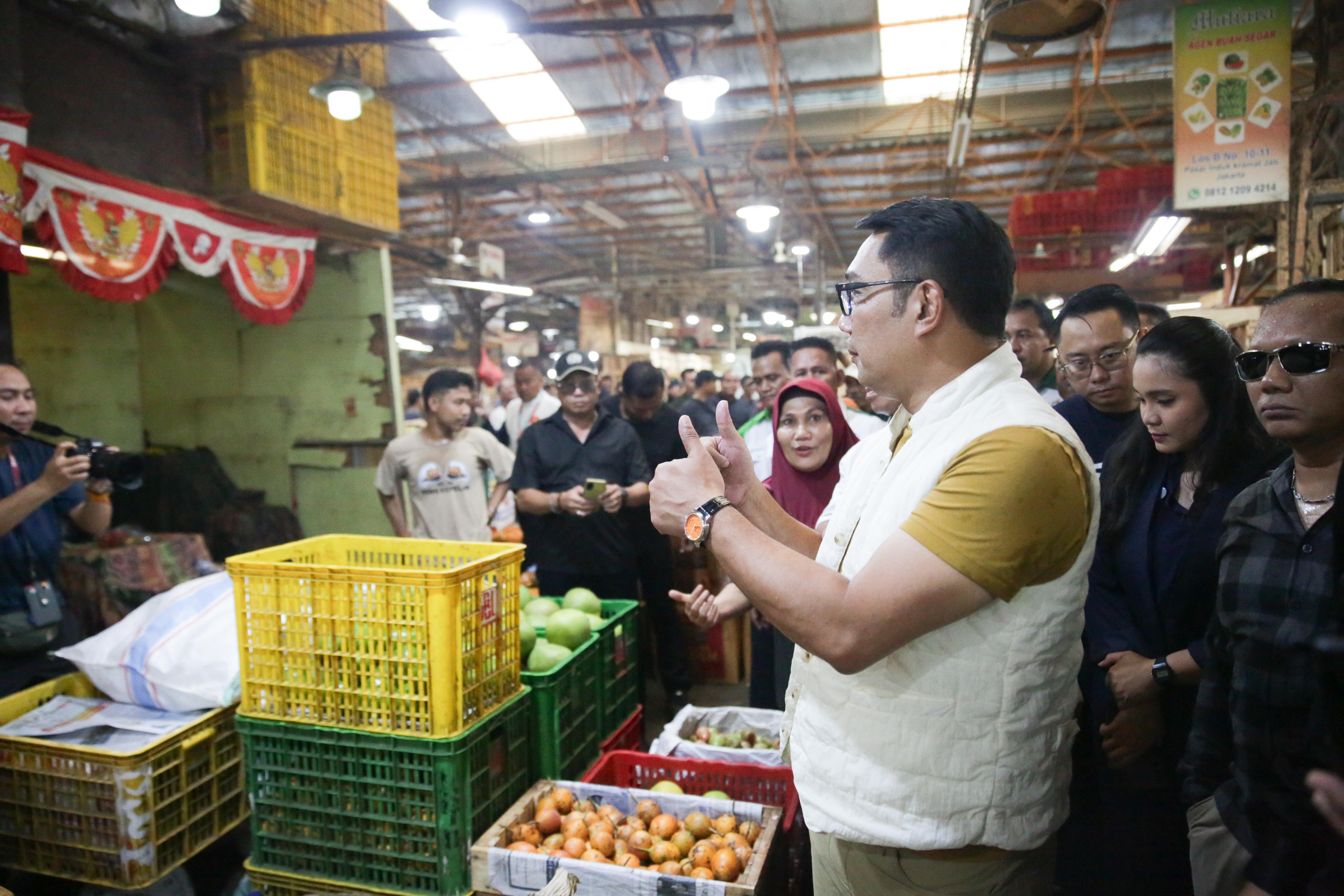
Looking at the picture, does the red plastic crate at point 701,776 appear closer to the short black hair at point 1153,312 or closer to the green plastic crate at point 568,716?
the green plastic crate at point 568,716

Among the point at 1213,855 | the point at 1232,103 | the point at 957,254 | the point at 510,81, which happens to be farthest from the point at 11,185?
the point at 1232,103

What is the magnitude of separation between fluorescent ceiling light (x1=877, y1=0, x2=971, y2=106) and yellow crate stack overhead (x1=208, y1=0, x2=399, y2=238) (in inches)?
193

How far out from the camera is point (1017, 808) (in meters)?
1.30

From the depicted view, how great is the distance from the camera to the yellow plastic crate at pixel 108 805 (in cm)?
A: 222

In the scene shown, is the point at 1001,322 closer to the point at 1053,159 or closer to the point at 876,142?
the point at 876,142

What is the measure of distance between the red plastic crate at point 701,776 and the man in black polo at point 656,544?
165 centimetres

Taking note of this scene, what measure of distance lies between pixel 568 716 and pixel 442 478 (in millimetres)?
2042

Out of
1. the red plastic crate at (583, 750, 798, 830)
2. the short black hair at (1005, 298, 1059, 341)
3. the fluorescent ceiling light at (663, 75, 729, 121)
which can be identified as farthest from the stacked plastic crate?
the fluorescent ceiling light at (663, 75, 729, 121)

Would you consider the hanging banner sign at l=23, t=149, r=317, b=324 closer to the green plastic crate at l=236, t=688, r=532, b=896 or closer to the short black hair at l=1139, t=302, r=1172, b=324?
the green plastic crate at l=236, t=688, r=532, b=896

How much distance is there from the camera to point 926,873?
134 cm

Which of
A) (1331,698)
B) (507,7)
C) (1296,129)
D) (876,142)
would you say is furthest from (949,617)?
(876,142)

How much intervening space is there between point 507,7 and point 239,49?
1.79 m

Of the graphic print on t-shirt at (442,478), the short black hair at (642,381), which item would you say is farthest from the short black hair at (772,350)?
the graphic print on t-shirt at (442,478)

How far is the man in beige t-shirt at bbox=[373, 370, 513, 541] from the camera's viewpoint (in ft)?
14.1
